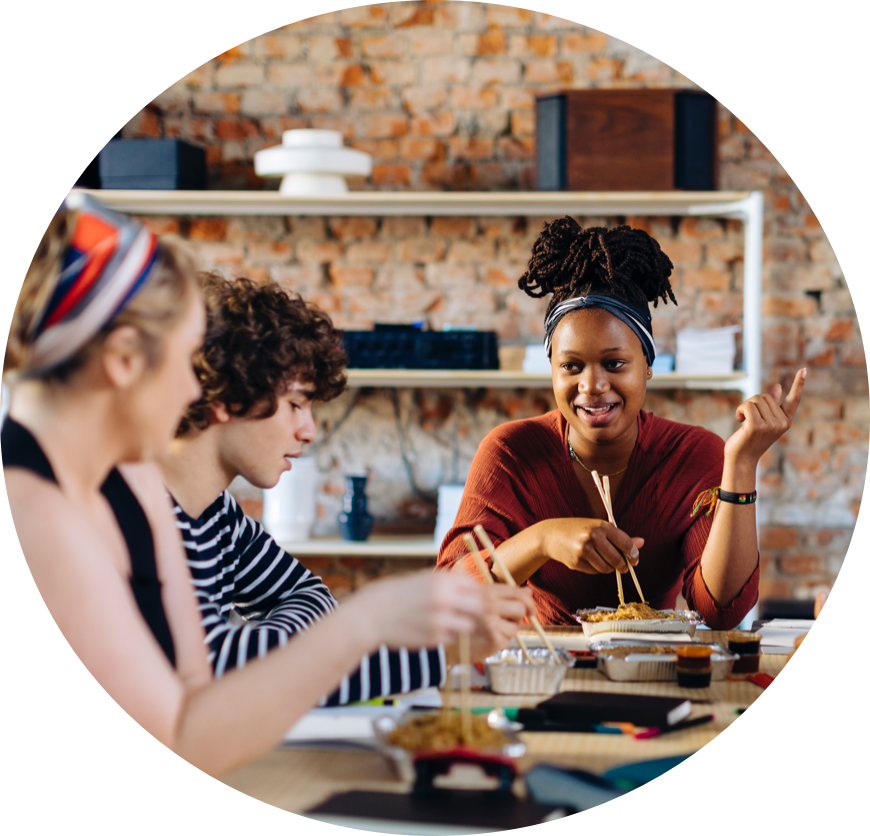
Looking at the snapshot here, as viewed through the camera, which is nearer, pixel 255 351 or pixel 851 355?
pixel 255 351

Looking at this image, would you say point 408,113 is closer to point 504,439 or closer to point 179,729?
point 504,439

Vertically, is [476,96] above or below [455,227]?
above

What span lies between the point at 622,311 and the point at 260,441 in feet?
2.02

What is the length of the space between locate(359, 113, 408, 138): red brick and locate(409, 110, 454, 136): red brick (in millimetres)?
30

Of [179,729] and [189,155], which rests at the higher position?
[189,155]

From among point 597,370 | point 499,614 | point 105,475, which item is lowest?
point 499,614

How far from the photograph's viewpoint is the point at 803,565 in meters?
2.43

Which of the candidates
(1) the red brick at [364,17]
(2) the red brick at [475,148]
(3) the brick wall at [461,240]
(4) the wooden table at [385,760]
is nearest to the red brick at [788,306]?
(3) the brick wall at [461,240]

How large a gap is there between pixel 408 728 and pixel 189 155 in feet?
6.51

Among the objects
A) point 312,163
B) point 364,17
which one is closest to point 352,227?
point 312,163

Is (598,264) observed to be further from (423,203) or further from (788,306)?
(788,306)

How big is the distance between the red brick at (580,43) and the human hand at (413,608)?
2.26 metres

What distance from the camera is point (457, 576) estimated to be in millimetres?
768

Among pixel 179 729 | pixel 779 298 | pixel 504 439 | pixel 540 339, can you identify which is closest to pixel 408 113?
pixel 540 339
